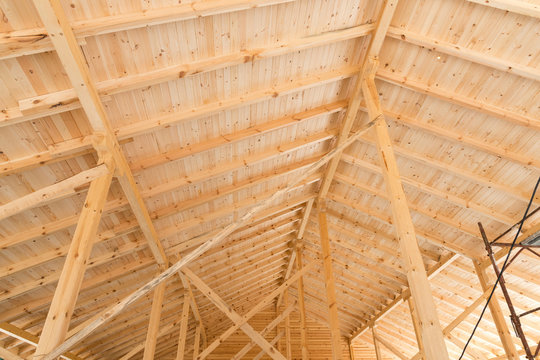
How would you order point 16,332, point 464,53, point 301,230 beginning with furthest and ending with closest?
1. point 301,230
2. point 16,332
3. point 464,53

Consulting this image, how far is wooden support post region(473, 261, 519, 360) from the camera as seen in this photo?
489 centimetres

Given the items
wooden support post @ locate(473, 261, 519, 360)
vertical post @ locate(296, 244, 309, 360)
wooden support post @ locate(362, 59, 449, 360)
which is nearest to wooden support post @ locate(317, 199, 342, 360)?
vertical post @ locate(296, 244, 309, 360)

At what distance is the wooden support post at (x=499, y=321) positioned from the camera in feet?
16.0

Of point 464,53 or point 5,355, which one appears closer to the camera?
point 464,53

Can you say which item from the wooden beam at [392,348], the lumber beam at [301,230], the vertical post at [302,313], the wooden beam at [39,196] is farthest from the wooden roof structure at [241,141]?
the wooden beam at [392,348]

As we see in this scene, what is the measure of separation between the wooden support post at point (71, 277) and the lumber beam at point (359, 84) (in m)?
3.38

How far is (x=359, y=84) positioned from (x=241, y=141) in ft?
5.87

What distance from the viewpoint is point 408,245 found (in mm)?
2859

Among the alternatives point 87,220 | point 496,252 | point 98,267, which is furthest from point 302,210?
point 87,220

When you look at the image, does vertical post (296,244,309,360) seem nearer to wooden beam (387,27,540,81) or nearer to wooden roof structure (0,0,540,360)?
wooden roof structure (0,0,540,360)

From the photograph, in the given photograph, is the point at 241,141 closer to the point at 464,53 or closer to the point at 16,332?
the point at 464,53

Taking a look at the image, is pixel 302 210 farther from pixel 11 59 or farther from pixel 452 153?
pixel 11 59

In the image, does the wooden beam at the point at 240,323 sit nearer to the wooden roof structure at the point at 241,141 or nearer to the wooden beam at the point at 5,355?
the wooden roof structure at the point at 241,141

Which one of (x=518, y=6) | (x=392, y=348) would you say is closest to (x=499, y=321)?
(x=392, y=348)
